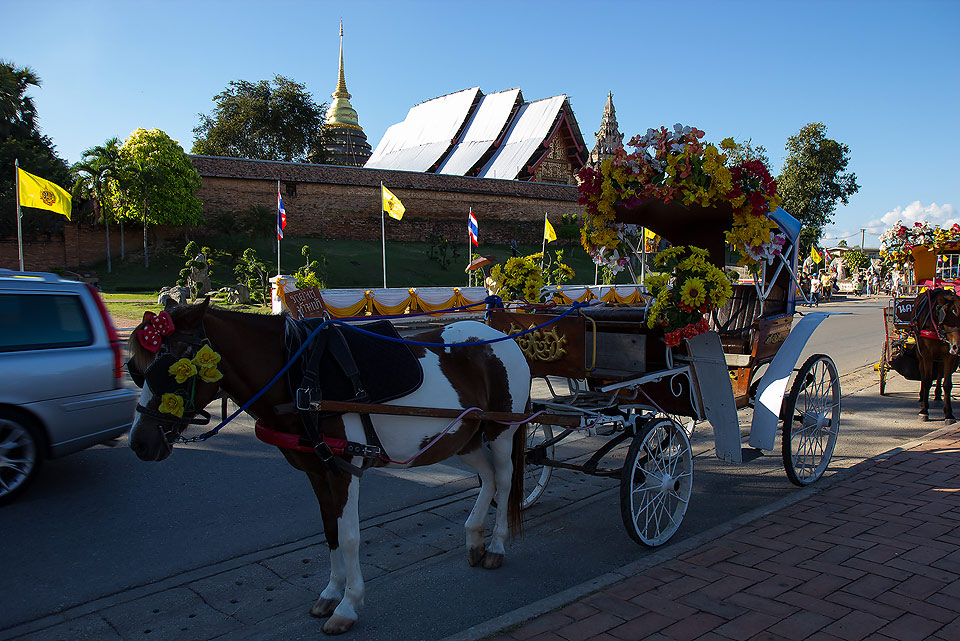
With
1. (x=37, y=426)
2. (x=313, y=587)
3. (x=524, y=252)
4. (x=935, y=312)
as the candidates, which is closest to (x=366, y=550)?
(x=313, y=587)

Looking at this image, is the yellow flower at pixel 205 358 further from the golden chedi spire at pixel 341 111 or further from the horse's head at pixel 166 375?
the golden chedi spire at pixel 341 111

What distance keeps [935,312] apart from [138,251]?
33393mm

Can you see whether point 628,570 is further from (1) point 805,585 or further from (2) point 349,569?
(2) point 349,569

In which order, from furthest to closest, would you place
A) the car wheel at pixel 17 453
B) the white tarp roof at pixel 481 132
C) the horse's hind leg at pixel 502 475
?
the white tarp roof at pixel 481 132 < the car wheel at pixel 17 453 < the horse's hind leg at pixel 502 475

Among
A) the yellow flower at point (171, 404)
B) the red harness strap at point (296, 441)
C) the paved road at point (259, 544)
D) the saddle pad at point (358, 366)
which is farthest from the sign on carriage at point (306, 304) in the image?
the yellow flower at point (171, 404)

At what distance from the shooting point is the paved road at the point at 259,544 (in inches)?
145

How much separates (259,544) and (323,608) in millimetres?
1169

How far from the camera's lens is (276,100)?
167ft

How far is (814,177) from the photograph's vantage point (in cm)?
4062

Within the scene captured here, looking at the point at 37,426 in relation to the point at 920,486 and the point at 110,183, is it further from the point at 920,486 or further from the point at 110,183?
the point at 110,183

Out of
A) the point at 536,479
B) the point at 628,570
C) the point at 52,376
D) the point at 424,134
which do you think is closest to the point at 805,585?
the point at 628,570

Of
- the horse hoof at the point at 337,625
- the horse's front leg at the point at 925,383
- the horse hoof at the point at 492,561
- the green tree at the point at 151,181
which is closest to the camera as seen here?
the horse hoof at the point at 337,625

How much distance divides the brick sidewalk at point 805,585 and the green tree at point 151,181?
104ft

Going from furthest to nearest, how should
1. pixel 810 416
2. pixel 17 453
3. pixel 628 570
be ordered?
pixel 810 416
pixel 17 453
pixel 628 570
